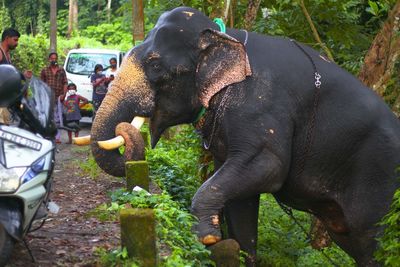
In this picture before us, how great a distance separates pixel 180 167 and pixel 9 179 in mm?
4716

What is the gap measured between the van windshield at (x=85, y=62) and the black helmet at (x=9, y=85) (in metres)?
16.1

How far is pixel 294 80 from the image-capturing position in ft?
20.7

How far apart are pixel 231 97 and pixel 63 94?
9.77 m

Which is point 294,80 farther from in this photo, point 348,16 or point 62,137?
point 62,137

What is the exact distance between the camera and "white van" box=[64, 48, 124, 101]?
20750mm

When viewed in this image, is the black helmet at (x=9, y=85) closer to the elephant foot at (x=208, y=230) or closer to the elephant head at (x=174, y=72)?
the elephant head at (x=174, y=72)

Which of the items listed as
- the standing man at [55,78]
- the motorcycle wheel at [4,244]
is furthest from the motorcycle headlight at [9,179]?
the standing man at [55,78]

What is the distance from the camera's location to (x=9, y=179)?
454 centimetres

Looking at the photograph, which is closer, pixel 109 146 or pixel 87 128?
pixel 109 146

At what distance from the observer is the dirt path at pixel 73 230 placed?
17.7 feet

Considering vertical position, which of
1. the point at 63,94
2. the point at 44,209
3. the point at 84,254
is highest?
the point at 44,209

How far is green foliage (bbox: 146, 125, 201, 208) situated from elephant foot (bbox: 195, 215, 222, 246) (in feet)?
5.18

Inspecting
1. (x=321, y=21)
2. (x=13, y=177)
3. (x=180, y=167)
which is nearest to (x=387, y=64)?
(x=180, y=167)

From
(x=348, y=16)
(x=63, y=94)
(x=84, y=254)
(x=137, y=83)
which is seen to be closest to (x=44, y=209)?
(x=84, y=254)
